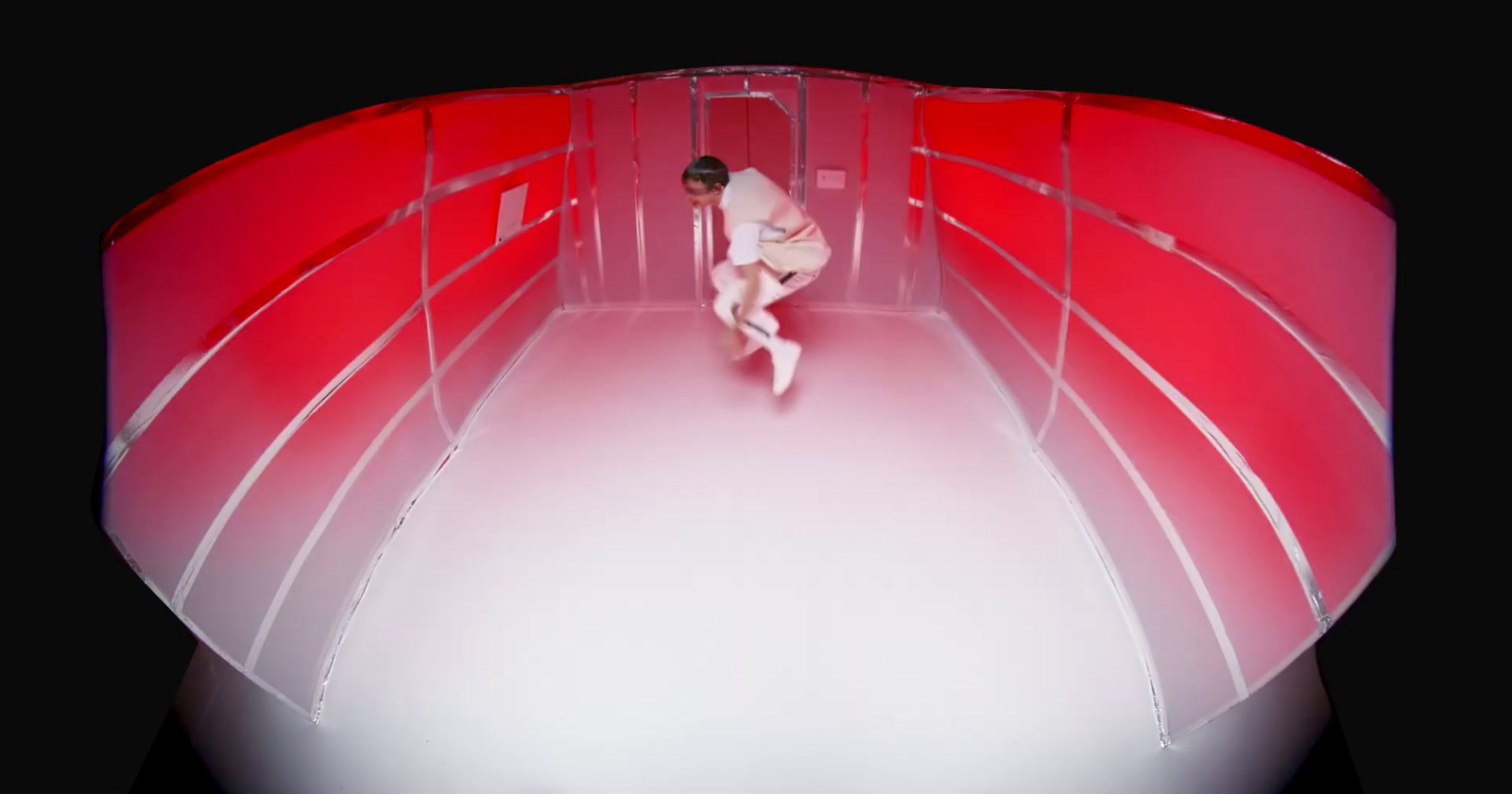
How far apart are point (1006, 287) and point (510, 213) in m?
1.51

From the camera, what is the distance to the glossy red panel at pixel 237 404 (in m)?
1.97

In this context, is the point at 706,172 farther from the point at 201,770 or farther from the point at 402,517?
the point at 201,770

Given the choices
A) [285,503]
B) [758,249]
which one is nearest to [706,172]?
[758,249]

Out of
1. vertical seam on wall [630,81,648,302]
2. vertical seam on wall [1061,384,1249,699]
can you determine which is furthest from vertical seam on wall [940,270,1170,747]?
vertical seam on wall [630,81,648,302]

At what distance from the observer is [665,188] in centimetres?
357

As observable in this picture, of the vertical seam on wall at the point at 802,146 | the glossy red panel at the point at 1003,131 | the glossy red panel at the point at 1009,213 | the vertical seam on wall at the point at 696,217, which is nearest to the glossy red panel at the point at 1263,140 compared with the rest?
the glossy red panel at the point at 1003,131

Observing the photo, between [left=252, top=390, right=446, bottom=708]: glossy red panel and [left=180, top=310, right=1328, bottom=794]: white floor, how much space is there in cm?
6

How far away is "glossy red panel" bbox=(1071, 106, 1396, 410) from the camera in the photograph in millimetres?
1886

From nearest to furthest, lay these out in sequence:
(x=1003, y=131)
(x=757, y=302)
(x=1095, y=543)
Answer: (x=1095, y=543)
(x=1003, y=131)
(x=757, y=302)

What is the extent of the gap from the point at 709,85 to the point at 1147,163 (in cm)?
158

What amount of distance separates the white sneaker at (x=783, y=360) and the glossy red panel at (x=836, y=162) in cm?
55

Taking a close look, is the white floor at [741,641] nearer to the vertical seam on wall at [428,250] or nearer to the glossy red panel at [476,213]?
the vertical seam on wall at [428,250]

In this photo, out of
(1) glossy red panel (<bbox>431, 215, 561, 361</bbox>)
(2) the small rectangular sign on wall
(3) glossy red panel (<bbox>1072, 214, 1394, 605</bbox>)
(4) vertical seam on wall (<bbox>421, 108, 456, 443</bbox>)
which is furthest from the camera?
(2) the small rectangular sign on wall

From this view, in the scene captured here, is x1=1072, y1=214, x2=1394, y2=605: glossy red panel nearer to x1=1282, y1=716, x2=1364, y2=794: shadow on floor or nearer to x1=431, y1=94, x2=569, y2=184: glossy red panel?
x1=1282, y1=716, x2=1364, y2=794: shadow on floor
